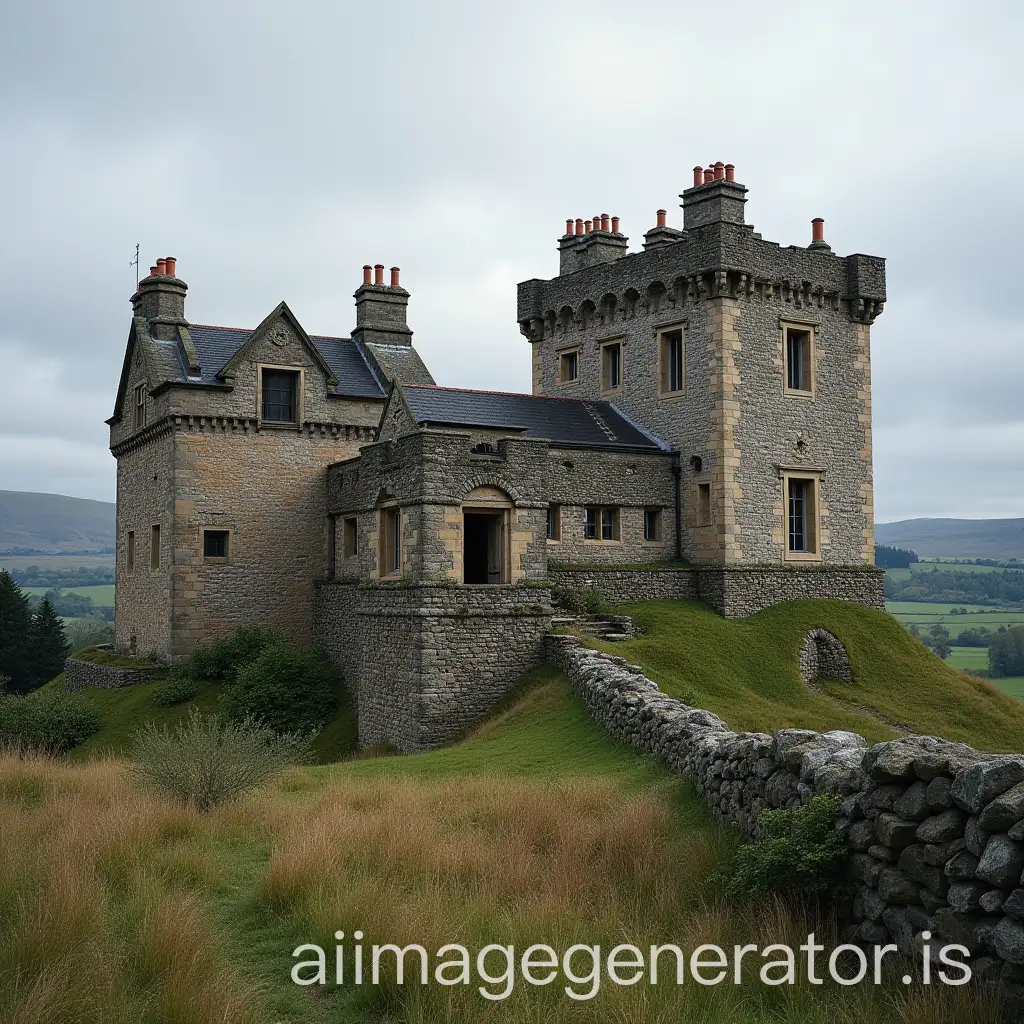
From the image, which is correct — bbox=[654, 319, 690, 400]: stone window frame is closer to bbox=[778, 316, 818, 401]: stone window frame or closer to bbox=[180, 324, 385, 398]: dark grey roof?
bbox=[778, 316, 818, 401]: stone window frame

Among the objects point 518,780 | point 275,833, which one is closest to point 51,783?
point 275,833

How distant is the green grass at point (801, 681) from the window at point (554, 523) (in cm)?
259

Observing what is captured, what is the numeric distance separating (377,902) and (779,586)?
21.5 m

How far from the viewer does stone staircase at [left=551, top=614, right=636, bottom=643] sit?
24250mm

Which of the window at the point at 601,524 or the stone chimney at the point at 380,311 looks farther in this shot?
the stone chimney at the point at 380,311

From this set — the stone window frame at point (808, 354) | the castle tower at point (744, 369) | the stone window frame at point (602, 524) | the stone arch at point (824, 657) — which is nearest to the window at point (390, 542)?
the stone window frame at point (602, 524)

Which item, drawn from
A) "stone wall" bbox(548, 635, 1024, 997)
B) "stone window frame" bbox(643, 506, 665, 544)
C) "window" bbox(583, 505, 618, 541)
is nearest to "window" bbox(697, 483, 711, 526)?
"stone window frame" bbox(643, 506, 665, 544)

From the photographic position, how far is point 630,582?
26641mm

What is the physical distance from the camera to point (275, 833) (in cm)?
1080

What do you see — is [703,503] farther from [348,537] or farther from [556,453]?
[348,537]

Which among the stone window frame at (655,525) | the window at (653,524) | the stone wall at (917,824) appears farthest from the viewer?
the window at (653,524)

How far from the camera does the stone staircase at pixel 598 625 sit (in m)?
24.2

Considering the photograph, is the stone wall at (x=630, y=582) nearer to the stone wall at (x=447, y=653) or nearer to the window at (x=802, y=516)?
the stone wall at (x=447, y=653)

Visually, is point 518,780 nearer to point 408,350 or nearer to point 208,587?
point 208,587
